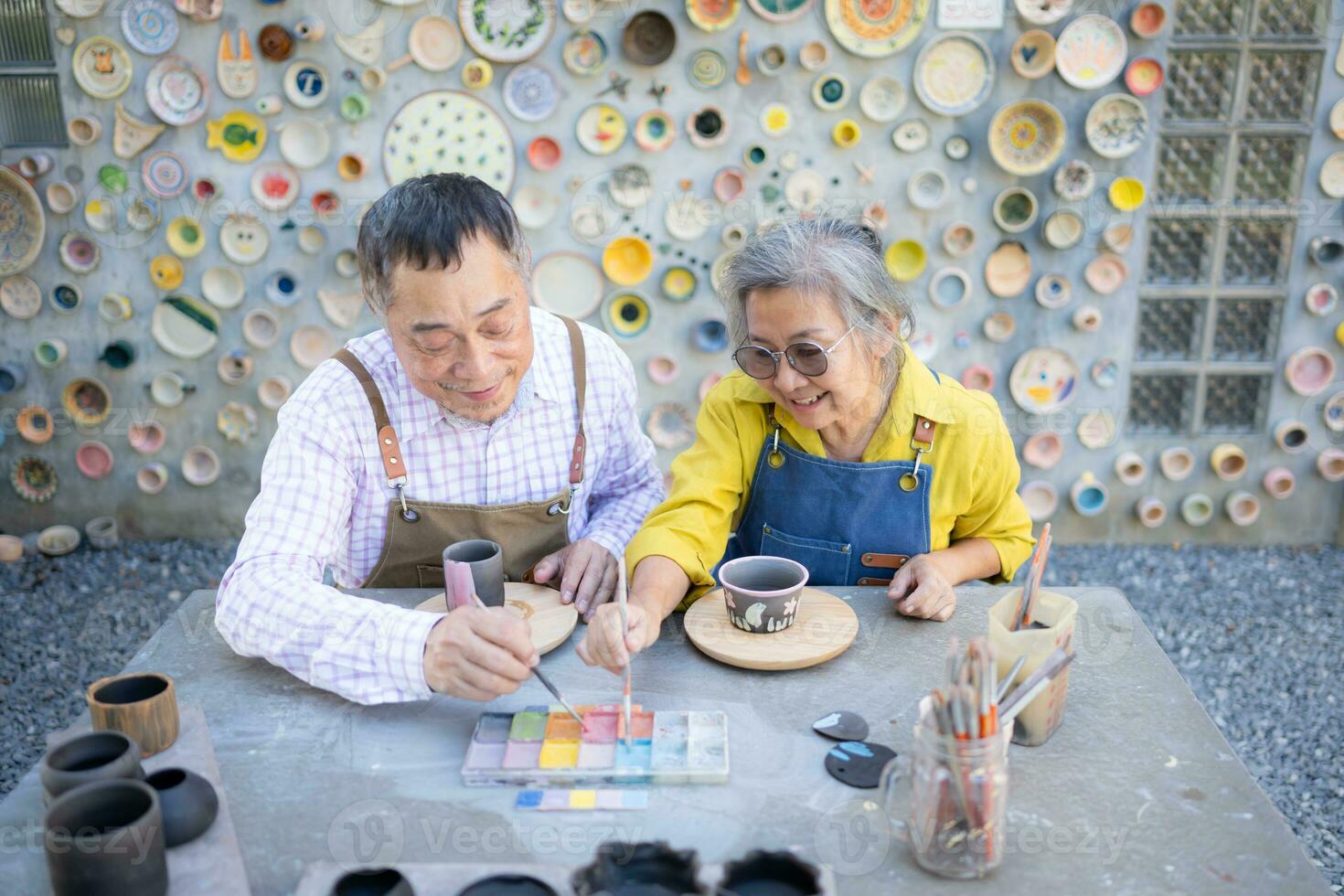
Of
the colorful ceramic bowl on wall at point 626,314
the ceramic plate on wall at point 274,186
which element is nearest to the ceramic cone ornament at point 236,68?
the ceramic plate on wall at point 274,186

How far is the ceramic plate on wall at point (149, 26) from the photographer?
4617mm

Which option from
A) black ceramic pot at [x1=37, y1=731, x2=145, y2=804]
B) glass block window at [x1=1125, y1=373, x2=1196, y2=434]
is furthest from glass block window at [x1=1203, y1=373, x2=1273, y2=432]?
black ceramic pot at [x1=37, y1=731, x2=145, y2=804]

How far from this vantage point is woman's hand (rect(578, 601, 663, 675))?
1688mm

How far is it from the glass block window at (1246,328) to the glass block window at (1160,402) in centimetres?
23

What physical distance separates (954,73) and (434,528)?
144 inches

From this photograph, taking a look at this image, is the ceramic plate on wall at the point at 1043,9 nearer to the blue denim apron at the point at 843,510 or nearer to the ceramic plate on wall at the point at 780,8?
the ceramic plate on wall at the point at 780,8

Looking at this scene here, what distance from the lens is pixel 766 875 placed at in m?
1.18

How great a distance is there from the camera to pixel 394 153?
4773 millimetres

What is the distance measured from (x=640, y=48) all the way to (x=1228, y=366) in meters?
3.45

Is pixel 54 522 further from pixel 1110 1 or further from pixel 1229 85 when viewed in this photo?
pixel 1229 85

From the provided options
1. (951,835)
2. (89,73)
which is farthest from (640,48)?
(951,835)

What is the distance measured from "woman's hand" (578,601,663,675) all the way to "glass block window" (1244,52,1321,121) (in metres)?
4.49

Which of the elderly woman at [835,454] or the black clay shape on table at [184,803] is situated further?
the elderly woman at [835,454]

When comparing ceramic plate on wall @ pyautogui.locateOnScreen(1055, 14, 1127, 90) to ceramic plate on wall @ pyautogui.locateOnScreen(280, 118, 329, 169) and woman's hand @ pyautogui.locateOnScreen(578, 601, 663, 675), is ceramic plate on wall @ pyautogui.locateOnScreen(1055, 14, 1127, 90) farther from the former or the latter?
woman's hand @ pyautogui.locateOnScreen(578, 601, 663, 675)
